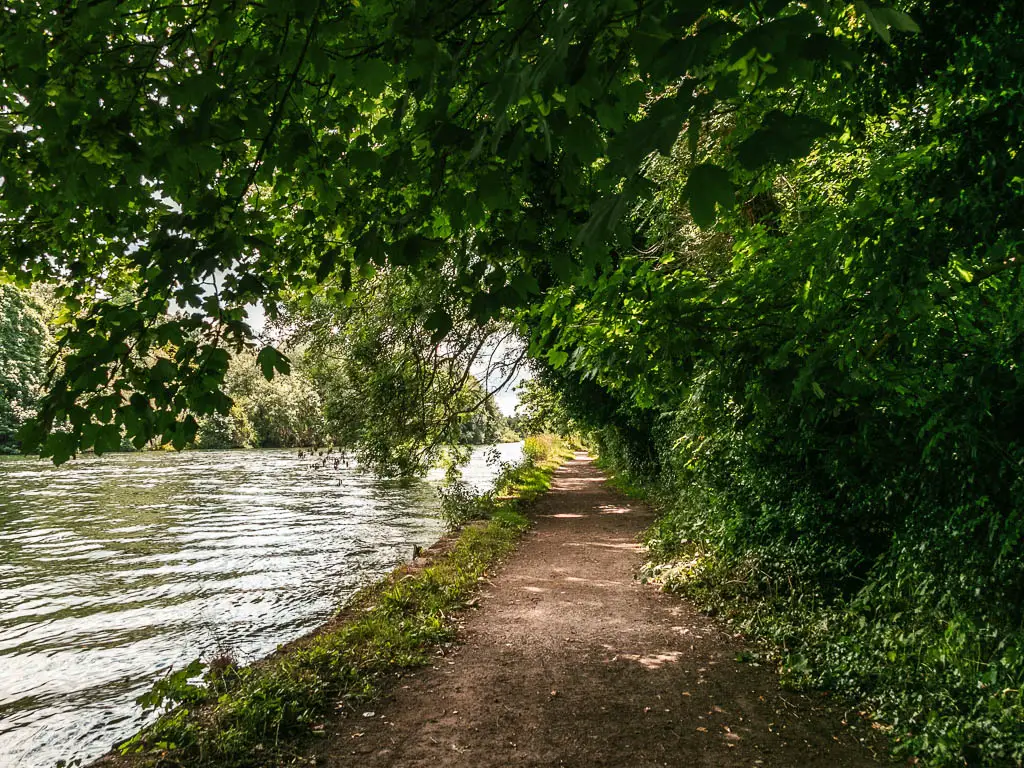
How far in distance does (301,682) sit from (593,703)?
241 centimetres

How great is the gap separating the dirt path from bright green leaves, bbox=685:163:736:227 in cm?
400

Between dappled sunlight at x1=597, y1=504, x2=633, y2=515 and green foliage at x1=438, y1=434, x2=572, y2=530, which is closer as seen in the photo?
green foliage at x1=438, y1=434, x2=572, y2=530

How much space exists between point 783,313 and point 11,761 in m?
7.14

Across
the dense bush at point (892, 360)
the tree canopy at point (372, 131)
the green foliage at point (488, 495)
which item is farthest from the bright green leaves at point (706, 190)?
the green foliage at point (488, 495)

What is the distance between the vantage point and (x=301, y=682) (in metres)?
4.93

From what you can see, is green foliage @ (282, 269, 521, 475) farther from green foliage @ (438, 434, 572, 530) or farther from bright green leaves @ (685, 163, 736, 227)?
bright green leaves @ (685, 163, 736, 227)

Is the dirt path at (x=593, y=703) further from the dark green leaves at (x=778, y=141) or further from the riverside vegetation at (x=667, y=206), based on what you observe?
the dark green leaves at (x=778, y=141)

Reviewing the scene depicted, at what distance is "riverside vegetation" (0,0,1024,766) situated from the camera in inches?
75.5

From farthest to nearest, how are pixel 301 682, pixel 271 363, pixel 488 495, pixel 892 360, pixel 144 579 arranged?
1. pixel 488 495
2. pixel 144 579
3. pixel 301 682
4. pixel 892 360
5. pixel 271 363

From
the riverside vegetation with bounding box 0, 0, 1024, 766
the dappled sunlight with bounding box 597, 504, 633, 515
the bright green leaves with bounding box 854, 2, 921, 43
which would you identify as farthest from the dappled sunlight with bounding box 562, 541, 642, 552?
the bright green leaves with bounding box 854, 2, 921, 43

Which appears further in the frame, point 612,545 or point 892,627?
point 612,545

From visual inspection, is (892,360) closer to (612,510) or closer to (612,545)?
(612,545)

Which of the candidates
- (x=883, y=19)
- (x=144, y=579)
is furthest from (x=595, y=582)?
(x=883, y=19)

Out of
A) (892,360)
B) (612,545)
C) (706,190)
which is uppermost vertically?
(706,190)
